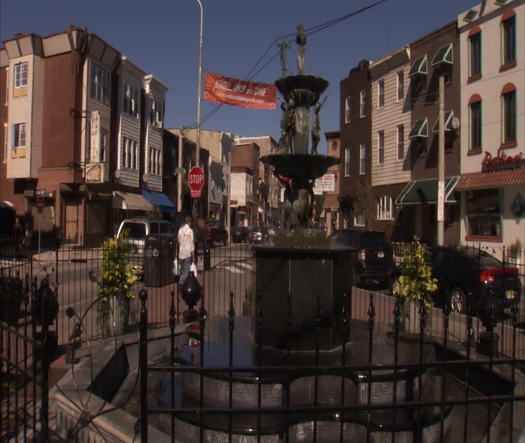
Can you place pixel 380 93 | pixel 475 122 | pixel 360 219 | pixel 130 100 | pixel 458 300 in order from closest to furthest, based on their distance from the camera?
1. pixel 458 300
2. pixel 475 122
3. pixel 380 93
4. pixel 360 219
5. pixel 130 100

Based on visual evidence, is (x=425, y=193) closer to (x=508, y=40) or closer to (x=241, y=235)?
(x=508, y=40)

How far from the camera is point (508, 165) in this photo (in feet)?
65.4

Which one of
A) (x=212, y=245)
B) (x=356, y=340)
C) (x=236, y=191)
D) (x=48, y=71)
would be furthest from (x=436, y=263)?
(x=236, y=191)

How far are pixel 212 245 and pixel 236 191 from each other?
29133 millimetres

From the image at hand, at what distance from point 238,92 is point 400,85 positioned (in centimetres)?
1403

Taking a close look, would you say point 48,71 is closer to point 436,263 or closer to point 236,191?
point 436,263

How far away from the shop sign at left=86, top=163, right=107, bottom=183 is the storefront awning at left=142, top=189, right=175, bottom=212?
817 centimetres

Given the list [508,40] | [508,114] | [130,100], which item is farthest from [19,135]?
[508,40]

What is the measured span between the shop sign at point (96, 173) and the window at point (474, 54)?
2034 centimetres

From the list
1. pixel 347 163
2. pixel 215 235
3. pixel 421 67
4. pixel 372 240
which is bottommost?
pixel 372 240

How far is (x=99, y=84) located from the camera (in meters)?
29.9

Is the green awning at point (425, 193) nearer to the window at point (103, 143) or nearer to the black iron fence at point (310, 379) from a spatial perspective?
the black iron fence at point (310, 379)

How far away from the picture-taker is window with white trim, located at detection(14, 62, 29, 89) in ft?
93.0

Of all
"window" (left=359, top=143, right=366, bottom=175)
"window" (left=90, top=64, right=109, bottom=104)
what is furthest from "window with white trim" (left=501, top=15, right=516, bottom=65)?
"window" (left=90, top=64, right=109, bottom=104)
